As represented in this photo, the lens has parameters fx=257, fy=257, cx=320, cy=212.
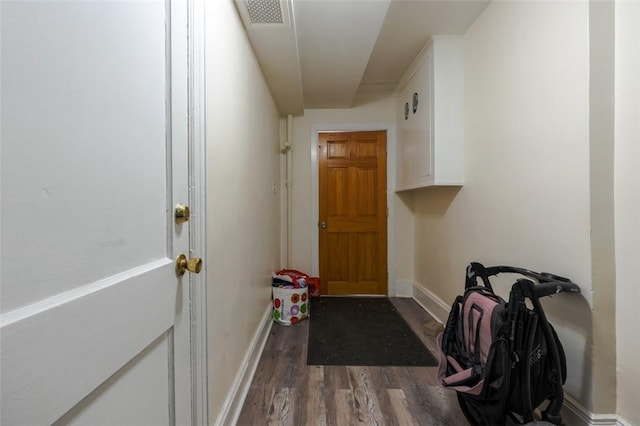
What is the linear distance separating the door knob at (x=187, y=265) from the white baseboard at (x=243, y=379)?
779 mm

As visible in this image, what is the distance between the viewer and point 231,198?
1.35m

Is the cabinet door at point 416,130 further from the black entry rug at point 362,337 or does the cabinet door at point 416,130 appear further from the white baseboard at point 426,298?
the black entry rug at point 362,337

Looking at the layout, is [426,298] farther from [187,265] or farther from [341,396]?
[187,265]

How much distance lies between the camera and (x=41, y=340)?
389mm

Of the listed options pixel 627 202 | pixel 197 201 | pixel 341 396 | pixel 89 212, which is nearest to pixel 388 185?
pixel 627 202

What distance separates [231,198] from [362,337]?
160 cm

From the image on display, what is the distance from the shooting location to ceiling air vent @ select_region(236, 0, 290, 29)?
140cm

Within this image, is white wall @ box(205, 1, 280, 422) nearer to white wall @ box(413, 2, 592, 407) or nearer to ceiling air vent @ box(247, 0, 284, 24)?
ceiling air vent @ box(247, 0, 284, 24)

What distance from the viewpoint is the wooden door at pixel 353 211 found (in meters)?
3.23

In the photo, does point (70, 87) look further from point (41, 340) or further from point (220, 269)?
point (220, 269)

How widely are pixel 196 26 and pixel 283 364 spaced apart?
192cm

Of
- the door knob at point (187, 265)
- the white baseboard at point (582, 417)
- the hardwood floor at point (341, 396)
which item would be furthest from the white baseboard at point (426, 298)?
the door knob at point (187, 265)

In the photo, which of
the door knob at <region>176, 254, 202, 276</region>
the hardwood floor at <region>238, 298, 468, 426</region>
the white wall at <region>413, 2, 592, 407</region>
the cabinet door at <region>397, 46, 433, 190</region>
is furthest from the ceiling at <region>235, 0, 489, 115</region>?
the hardwood floor at <region>238, 298, 468, 426</region>

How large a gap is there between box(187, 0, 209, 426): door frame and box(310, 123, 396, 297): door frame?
2.28 metres
